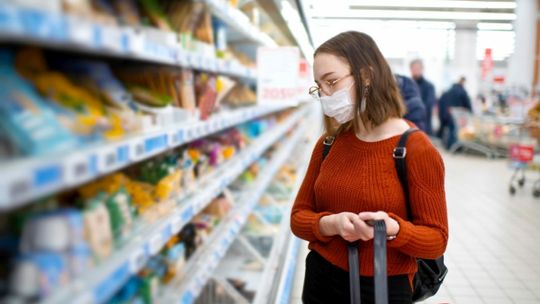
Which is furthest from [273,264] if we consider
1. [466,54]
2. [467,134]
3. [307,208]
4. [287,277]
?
[466,54]

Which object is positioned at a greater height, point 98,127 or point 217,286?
point 98,127

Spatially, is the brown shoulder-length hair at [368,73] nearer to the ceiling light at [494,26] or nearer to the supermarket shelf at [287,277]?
the supermarket shelf at [287,277]

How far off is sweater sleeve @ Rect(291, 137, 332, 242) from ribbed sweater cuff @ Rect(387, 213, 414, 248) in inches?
10.5

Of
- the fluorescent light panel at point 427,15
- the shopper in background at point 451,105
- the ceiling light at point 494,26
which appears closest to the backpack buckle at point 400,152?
the shopper in background at point 451,105

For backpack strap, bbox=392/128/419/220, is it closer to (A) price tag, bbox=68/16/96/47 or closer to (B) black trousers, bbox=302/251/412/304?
(B) black trousers, bbox=302/251/412/304

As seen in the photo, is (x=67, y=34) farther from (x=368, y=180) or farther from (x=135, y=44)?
(x=368, y=180)

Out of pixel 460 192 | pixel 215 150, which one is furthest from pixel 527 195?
pixel 215 150

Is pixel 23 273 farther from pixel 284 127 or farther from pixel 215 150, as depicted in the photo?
pixel 284 127

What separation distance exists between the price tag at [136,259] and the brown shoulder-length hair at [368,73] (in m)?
0.75

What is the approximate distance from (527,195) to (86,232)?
6978mm

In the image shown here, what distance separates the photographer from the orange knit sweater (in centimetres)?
150

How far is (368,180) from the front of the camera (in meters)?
1.55

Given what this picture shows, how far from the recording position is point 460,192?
22.9ft

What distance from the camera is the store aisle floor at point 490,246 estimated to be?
141 inches
